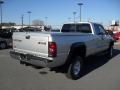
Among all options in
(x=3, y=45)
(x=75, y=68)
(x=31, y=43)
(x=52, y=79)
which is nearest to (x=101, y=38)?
(x=75, y=68)

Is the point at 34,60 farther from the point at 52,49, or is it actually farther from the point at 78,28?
the point at 78,28

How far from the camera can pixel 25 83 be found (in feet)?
22.2

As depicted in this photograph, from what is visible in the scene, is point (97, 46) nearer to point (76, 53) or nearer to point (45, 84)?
point (76, 53)

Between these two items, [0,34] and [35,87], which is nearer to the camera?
[35,87]

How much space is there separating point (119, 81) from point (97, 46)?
8.26ft

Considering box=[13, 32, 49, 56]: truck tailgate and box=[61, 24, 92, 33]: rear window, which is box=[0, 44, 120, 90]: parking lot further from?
box=[61, 24, 92, 33]: rear window

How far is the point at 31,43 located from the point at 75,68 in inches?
72.8

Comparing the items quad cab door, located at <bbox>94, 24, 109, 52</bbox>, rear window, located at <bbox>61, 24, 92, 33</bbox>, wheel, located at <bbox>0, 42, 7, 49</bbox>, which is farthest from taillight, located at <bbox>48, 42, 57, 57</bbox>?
wheel, located at <bbox>0, 42, 7, 49</bbox>

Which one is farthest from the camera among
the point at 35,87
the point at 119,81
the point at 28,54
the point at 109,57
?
the point at 109,57

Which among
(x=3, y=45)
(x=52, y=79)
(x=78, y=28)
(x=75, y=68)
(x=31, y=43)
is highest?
(x=78, y=28)

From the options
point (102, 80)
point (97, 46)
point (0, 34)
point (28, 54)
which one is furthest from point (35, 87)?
point (0, 34)

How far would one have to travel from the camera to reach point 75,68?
7602mm

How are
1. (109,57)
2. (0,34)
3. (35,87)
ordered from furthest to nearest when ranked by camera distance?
(0,34), (109,57), (35,87)

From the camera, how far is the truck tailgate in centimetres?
635
